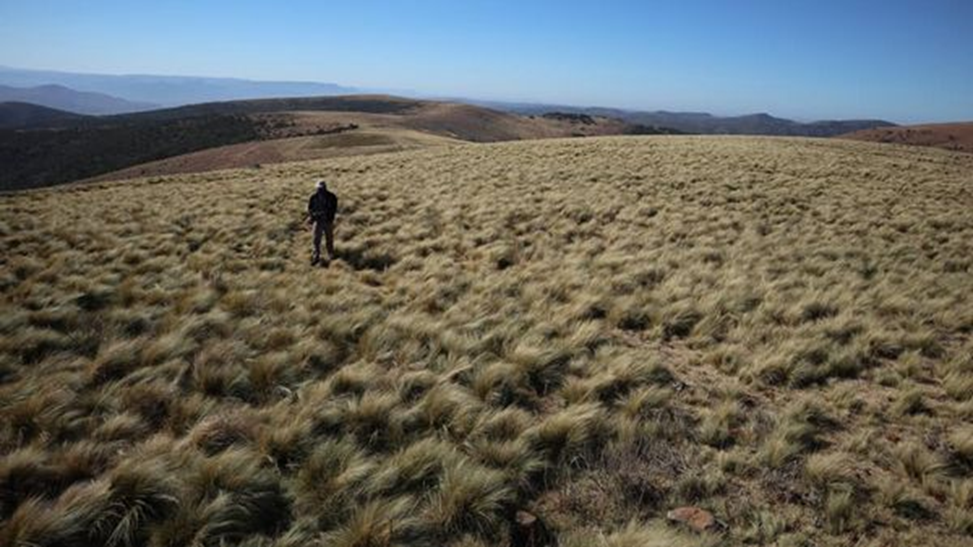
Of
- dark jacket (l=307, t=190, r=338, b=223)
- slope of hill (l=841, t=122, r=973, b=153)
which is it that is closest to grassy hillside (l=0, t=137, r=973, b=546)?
dark jacket (l=307, t=190, r=338, b=223)

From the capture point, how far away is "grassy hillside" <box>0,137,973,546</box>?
395 centimetres

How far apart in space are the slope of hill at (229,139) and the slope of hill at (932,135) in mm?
49441

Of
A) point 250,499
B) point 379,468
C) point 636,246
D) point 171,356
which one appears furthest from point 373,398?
point 636,246

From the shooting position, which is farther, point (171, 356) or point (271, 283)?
point (271, 283)

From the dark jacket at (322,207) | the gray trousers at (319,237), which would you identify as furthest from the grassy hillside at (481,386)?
the dark jacket at (322,207)

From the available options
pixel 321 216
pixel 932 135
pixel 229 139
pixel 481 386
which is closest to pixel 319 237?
pixel 321 216

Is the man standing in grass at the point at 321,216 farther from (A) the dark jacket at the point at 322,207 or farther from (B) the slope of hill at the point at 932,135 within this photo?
(B) the slope of hill at the point at 932,135

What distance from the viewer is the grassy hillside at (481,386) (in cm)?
395

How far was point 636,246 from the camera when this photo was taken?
1305cm

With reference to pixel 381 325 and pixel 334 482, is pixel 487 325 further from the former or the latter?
pixel 334 482

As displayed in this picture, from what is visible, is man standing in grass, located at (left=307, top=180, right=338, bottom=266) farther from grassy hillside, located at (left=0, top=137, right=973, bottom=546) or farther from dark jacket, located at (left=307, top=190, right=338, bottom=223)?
grassy hillside, located at (left=0, top=137, right=973, bottom=546)

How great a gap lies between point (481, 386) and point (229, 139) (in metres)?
79.4

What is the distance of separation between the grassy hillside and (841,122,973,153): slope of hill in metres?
84.9

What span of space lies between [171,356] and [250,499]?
3.05 m
